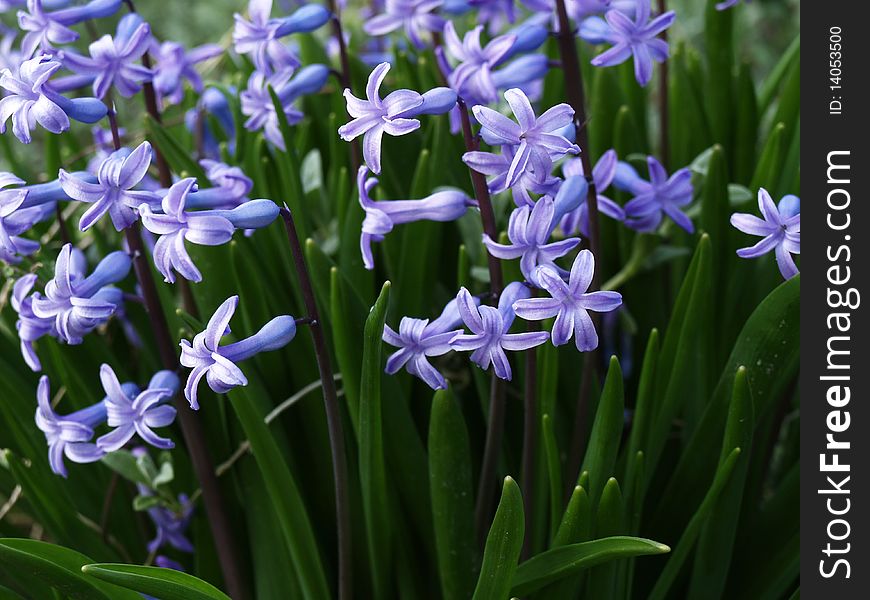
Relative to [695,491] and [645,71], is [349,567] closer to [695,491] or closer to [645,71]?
[695,491]

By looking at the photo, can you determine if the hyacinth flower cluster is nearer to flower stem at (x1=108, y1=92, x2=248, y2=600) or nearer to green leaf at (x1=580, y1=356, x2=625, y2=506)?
flower stem at (x1=108, y1=92, x2=248, y2=600)

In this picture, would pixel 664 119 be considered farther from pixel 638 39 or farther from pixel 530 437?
pixel 530 437

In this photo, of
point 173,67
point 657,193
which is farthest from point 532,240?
point 173,67

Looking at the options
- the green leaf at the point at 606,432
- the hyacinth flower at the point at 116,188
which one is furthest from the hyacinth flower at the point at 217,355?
the green leaf at the point at 606,432

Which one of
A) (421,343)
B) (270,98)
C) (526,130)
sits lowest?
(421,343)

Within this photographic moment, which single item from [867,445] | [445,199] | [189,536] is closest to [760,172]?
[867,445]

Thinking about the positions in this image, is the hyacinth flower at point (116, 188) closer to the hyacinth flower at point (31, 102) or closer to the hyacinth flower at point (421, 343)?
the hyacinth flower at point (31, 102)
